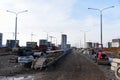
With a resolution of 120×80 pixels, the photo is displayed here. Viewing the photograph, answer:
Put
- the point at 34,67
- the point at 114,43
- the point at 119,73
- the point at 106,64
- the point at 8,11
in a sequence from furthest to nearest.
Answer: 1. the point at 114,43
2. the point at 8,11
3. the point at 106,64
4. the point at 34,67
5. the point at 119,73

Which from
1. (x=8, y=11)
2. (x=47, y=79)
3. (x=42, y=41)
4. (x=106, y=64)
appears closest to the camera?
(x=47, y=79)

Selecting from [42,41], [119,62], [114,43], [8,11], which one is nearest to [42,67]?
[119,62]

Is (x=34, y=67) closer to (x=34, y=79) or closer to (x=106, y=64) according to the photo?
(x=34, y=79)

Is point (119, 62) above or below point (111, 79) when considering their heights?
above

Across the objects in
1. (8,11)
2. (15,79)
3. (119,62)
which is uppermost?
(8,11)

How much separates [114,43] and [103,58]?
147 m

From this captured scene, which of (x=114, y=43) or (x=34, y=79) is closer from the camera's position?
(x=34, y=79)

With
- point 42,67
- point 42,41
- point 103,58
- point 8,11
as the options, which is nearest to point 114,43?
point 42,41

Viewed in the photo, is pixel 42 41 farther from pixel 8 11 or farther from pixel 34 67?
pixel 34 67

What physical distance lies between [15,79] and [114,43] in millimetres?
168532

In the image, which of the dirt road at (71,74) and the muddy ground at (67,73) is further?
the muddy ground at (67,73)

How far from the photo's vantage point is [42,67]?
2902 cm

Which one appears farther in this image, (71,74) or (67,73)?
(67,73)

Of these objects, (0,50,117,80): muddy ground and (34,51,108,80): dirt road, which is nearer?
(34,51,108,80): dirt road
